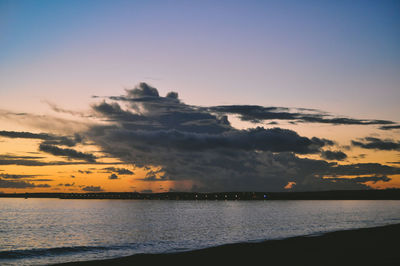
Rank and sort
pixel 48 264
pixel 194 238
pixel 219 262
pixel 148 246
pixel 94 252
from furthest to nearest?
1. pixel 194 238
2. pixel 148 246
3. pixel 94 252
4. pixel 48 264
5. pixel 219 262

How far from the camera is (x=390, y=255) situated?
36.8 meters

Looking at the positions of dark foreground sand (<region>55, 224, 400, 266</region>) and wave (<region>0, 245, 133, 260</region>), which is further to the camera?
wave (<region>0, 245, 133, 260</region>)

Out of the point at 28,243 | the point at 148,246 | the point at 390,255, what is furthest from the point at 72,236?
the point at 390,255

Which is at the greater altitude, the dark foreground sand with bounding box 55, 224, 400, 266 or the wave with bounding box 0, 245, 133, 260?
the dark foreground sand with bounding box 55, 224, 400, 266

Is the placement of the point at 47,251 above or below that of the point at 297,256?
below

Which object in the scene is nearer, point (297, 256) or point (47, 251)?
point (297, 256)

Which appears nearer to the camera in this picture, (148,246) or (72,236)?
(148,246)

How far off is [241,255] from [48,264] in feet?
68.5

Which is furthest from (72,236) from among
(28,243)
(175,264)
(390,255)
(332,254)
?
(390,255)

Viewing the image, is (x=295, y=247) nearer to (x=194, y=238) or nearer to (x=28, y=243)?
(x=194, y=238)

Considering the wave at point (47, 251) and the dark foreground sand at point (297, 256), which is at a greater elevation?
the dark foreground sand at point (297, 256)

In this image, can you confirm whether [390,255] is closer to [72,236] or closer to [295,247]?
[295,247]

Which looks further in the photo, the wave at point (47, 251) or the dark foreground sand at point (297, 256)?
the wave at point (47, 251)

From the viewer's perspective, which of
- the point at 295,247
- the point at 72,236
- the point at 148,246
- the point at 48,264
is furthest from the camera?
the point at 72,236
